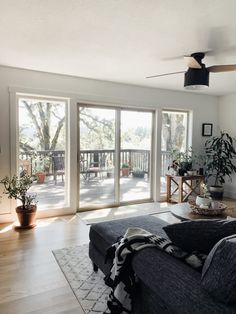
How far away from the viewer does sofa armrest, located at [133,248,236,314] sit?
1.02m

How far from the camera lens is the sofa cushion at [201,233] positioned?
137cm

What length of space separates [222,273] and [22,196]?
10.2 feet

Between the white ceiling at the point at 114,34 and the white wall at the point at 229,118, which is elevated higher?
the white ceiling at the point at 114,34

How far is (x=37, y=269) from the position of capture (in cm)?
244

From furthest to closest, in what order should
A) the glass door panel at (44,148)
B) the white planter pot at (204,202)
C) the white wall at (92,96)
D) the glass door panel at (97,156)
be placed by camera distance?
the glass door panel at (97,156) < the glass door panel at (44,148) < the white wall at (92,96) < the white planter pot at (204,202)

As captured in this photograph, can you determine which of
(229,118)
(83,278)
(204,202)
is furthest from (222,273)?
(229,118)

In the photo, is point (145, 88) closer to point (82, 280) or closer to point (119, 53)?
point (119, 53)

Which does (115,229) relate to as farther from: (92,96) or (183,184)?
(183,184)

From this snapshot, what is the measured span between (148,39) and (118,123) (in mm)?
2187

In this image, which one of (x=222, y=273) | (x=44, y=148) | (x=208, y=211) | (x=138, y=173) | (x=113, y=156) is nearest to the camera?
(x=222, y=273)

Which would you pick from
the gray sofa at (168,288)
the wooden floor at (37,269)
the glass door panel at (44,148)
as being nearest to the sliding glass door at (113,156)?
the glass door panel at (44,148)

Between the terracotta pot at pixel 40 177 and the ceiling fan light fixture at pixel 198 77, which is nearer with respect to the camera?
the ceiling fan light fixture at pixel 198 77

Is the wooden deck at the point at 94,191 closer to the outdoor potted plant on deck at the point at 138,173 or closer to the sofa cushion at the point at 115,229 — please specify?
the outdoor potted plant on deck at the point at 138,173

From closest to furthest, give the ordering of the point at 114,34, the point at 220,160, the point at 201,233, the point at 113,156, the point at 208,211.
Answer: the point at 201,233
the point at 114,34
the point at 208,211
the point at 113,156
the point at 220,160
